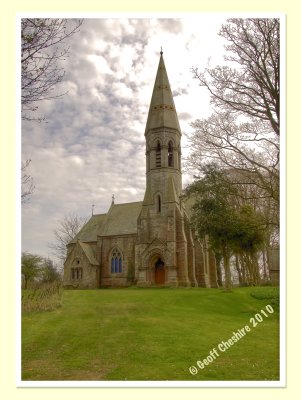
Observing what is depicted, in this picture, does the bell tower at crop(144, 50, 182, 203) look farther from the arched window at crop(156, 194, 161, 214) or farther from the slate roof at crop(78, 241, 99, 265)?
the slate roof at crop(78, 241, 99, 265)

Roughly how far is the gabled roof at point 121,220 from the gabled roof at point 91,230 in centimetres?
168

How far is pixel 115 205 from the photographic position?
4409 centimetres

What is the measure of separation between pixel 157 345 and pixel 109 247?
29.5 m

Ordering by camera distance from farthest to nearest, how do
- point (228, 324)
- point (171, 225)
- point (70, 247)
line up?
point (70, 247) < point (171, 225) < point (228, 324)

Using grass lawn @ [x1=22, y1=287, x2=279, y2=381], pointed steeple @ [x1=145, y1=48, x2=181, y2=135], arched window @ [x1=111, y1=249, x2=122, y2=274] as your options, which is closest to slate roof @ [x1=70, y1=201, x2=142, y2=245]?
arched window @ [x1=111, y1=249, x2=122, y2=274]

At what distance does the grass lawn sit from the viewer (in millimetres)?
8578

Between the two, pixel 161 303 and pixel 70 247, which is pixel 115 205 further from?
pixel 161 303

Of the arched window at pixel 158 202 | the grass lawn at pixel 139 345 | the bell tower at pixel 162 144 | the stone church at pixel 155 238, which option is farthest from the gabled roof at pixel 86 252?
the grass lawn at pixel 139 345

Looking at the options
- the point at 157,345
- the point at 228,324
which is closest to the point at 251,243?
the point at 228,324

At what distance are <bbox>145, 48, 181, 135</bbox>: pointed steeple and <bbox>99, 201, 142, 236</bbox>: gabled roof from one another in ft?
30.3

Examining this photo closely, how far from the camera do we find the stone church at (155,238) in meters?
32.9
